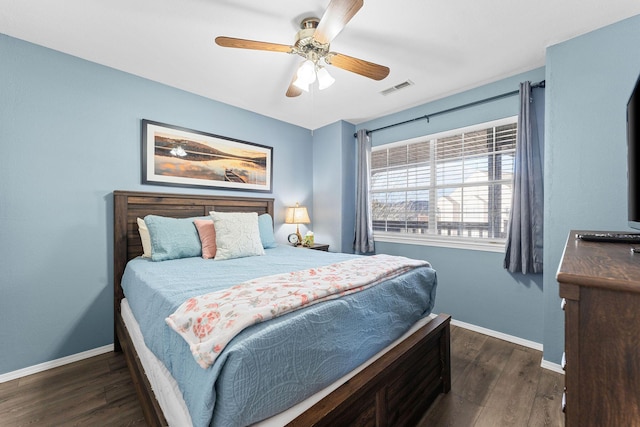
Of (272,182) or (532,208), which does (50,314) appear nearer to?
(272,182)

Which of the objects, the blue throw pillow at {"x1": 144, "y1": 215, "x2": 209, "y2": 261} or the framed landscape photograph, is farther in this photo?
the framed landscape photograph

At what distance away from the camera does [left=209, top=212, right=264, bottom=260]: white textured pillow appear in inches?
95.6

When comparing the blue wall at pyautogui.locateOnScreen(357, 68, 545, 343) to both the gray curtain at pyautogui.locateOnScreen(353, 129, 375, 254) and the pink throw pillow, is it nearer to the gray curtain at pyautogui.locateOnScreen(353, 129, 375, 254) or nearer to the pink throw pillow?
the gray curtain at pyautogui.locateOnScreen(353, 129, 375, 254)

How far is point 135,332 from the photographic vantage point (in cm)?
176

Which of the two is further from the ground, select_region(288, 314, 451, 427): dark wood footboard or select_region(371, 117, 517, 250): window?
select_region(371, 117, 517, 250): window

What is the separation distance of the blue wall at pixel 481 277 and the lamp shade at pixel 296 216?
1324mm

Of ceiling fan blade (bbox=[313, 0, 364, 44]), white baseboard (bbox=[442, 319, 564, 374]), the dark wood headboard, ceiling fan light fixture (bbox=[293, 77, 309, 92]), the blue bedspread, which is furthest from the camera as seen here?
the dark wood headboard

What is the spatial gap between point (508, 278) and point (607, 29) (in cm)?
204

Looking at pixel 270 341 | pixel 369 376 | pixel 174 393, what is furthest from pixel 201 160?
pixel 369 376

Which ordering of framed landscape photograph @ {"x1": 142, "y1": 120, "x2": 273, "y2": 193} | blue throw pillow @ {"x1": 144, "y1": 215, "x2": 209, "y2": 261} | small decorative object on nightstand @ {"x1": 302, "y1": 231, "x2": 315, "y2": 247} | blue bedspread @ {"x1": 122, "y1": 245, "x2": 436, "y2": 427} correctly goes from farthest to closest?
small decorative object on nightstand @ {"x1": 302, "y1": 231, "x2": 315, "y2": 247} → framed landscape photograph @ {"x1": 142, "y1": 120, "x2": 273, "y2": 193} → blue throw pillow @ {"x1": 144, "y1": 215, "x2": 209, "y2": 261} → blue bedspread @ {"x1": 122, "y1": 245, "x2": 436, "y2": 427}

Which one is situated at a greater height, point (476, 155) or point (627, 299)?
point (476, 155)

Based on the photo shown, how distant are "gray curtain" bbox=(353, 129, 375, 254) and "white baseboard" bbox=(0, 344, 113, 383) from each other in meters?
2.84

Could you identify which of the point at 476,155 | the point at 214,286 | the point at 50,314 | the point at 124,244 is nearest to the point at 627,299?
the point at 214,286

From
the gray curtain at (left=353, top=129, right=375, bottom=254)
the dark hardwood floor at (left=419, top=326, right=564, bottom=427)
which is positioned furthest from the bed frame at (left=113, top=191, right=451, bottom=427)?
the gray curtain at (left=353, top=129, right=375, bottom=254)
